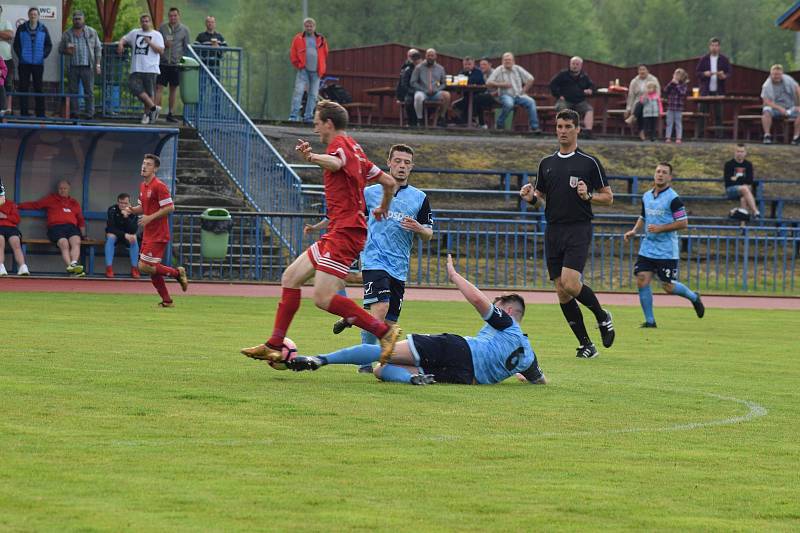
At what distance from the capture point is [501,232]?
2627 cm

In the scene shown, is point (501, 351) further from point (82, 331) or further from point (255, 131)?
point (255, 131)

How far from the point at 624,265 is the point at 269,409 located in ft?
67.9

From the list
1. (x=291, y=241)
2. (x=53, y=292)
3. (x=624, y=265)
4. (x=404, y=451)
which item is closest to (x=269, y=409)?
(x=404, y=451)

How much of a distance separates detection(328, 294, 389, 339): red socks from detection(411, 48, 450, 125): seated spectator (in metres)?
24.8

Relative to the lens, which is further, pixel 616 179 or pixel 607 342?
pixel 616 179

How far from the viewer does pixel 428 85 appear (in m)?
35.2

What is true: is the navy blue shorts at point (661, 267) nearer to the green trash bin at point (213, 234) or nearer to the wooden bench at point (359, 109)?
the green trash bin at point (213, 234)

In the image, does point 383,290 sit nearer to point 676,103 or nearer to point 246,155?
point 246,155

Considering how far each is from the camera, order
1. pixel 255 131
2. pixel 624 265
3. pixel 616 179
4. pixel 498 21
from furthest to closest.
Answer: pixel 498 21 → pixel 616 179 → pixel 624 265 → pixel 255 131

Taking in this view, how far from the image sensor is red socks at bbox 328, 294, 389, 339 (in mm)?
10086

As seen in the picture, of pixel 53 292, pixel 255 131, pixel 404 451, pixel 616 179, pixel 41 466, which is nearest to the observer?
pixel 41 466

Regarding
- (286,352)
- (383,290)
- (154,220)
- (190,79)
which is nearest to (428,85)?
(190,79)

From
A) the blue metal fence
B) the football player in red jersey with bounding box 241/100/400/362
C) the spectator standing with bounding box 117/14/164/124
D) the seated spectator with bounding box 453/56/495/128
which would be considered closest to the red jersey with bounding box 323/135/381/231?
the football player in red jersey with bounding box 241/100/400/362

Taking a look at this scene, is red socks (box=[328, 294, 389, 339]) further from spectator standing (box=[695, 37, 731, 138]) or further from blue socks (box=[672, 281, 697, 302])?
spectator standing (box=[695, 37, 731, 138])
